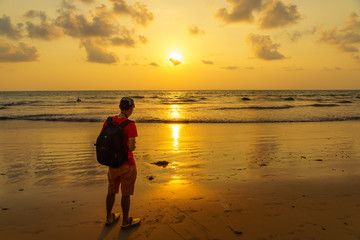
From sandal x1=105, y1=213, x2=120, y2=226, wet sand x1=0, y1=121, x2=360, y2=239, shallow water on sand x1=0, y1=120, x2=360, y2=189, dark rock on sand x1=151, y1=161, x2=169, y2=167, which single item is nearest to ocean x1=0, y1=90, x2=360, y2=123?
shallow water on sand x1=0, y1=120, x2=360, y2=189

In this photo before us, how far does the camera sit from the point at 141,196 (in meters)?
4.95

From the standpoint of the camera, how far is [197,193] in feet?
16.6

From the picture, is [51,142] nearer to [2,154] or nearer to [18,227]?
[2,154]

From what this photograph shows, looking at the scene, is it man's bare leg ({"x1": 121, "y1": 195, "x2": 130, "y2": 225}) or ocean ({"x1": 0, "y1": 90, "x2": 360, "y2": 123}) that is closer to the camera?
man's bare leg ({"x1": 121, "y1": 195, "x2": 130, "y2": 225})

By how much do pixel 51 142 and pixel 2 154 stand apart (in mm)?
2039

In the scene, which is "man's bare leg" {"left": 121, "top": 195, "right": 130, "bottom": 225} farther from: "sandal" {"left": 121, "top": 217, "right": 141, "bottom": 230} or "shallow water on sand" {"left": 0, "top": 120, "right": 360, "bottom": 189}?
"shallow water on sand" {"left": 0, "top": 120, "right": 360, "bottom": 189}

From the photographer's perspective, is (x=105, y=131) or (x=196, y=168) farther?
(x=196, y=168)

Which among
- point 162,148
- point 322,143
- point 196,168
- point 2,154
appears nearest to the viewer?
point 196,168

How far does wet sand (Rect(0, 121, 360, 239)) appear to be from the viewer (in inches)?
149

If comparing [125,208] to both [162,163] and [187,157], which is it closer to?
[162,163]

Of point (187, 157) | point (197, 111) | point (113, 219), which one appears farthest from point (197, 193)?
point (197, 111)

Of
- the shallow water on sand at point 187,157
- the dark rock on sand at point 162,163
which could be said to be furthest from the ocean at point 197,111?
the dark rock on sand at point 162,163

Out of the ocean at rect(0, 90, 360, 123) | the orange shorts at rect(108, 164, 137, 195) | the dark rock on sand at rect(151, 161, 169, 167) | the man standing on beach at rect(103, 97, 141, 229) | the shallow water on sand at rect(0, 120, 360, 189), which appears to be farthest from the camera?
the ocean at rect(0, 90, 360, 123)

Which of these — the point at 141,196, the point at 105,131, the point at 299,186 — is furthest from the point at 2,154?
the point at 299,186
